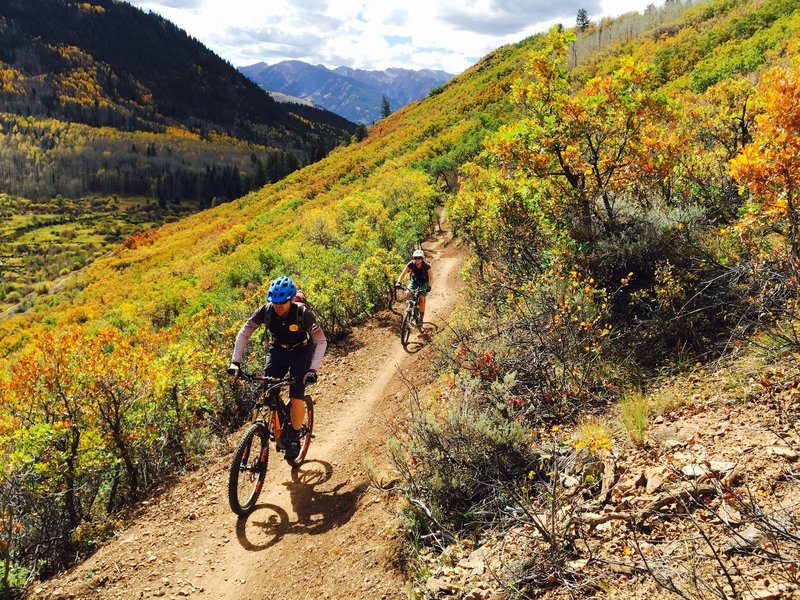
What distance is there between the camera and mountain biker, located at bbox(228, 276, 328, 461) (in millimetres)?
5489

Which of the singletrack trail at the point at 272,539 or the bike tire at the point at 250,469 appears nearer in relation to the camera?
the singletrack trail at the point at 272,539

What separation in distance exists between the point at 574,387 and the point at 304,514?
140 inches

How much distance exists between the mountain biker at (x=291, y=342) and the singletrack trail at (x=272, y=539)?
1177mm

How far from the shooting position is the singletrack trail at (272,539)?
4418mm

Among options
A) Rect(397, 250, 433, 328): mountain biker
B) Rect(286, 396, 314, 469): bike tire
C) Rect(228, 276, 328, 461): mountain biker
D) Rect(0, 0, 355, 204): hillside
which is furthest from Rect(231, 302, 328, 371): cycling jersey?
Rect(0, 0, 355, 204): hillside

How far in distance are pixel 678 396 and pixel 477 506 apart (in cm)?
227

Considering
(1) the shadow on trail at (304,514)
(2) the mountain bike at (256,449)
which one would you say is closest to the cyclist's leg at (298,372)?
(2) the mountain bike at (256,449)

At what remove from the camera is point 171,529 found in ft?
17.8

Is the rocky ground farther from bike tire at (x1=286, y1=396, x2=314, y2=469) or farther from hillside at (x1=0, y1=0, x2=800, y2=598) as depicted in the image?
bike tire at (x1=286, y1=396, x2=314, y2=469)

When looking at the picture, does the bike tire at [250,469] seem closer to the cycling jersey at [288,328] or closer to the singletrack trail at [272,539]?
the singletrack trail at [272,539]

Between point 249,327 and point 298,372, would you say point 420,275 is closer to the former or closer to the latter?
point 298,372

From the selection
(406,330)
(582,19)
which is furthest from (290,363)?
(582,19)

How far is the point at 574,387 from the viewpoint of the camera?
5273mm

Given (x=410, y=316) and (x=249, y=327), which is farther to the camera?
(x=410, y=316)
